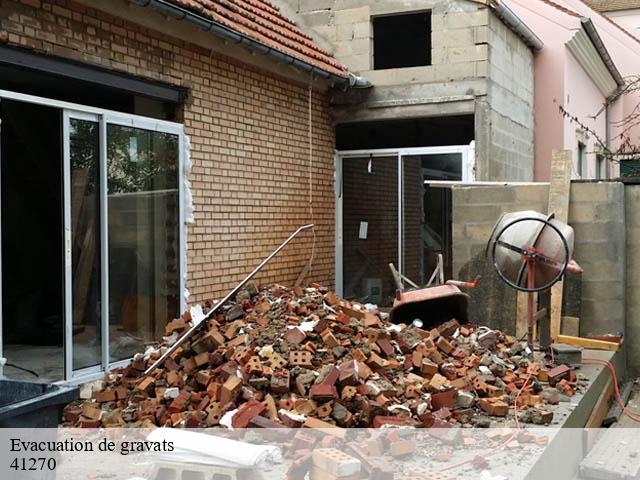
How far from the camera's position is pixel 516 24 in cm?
1191

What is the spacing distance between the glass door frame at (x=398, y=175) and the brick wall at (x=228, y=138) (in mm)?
178

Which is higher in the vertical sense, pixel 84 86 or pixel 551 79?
pixel 551 79

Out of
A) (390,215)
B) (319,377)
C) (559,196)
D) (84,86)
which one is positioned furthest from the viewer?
(390,215)

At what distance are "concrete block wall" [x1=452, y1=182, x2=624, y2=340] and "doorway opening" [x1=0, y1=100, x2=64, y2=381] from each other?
501 cm

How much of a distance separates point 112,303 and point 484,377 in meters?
3.80

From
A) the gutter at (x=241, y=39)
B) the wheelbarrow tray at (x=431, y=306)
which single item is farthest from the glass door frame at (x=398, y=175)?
the wheelbarrow tray at (x=431, y=306)

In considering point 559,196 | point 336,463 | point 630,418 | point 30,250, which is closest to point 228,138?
point 30,250

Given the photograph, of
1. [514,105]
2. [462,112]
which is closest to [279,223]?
[462,112]

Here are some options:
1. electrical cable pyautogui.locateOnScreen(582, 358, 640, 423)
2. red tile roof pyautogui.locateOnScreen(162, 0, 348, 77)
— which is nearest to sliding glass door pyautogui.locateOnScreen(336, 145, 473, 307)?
red tile roof pyautogui.locateOnScreen(162, 0, 348, 77)

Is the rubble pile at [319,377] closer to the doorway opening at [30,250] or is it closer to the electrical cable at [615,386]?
the electrical cable at [615,386]

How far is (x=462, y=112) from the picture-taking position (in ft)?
36.2

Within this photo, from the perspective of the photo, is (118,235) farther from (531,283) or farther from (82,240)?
(531,283)

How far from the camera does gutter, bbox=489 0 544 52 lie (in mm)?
11148

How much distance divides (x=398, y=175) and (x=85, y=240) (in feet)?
19.8
